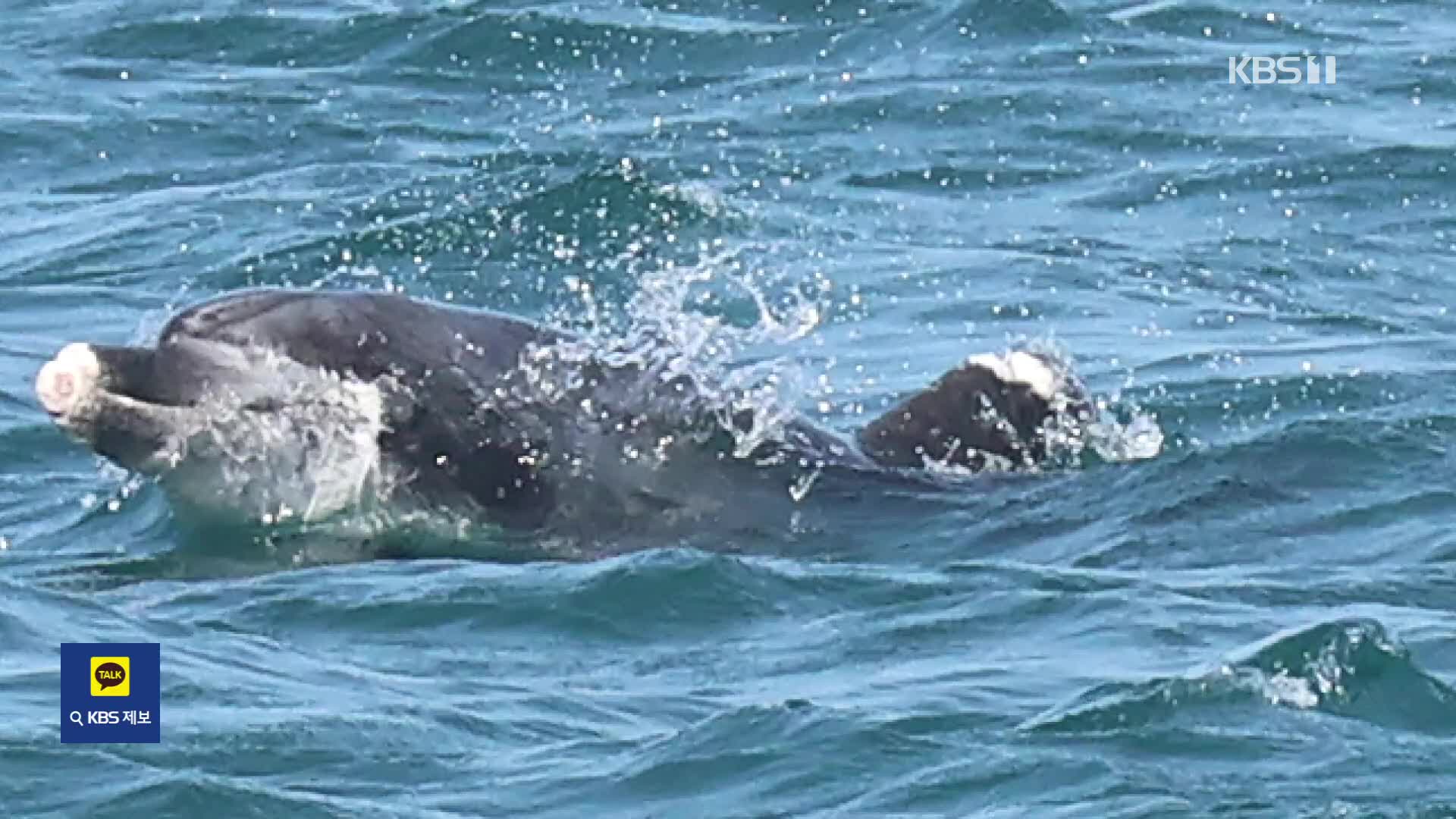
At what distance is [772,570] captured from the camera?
43.6 ft

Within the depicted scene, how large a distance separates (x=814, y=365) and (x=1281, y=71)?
6723mm

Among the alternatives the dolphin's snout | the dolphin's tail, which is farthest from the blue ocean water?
the dolphin's snout

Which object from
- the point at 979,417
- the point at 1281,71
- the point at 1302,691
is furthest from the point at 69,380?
the point at 1281,71

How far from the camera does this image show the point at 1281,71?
23688 millimetres

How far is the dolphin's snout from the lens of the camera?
13320mm

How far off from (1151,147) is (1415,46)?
2873 mm

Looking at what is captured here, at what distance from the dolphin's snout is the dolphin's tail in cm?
276

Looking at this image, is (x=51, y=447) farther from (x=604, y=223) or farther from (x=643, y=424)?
(x=604, y=223)

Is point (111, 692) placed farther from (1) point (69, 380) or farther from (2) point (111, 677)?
(1) point (69, 380)

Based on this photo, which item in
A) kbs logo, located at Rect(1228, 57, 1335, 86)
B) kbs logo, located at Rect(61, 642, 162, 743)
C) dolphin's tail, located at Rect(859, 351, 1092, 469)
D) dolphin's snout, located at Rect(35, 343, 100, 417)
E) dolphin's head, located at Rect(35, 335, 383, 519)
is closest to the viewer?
kbs logo, located at Rect(61, 642, 162, 743)

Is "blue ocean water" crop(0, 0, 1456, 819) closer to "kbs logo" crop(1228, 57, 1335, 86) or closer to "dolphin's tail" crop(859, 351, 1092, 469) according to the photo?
"kbs logo" crop(1228, 57, 1335, 86)

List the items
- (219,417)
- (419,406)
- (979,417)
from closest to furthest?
(219,417) → (419,406) → (979,417)

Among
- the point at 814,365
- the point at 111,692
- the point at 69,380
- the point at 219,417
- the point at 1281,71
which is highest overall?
the point at 69,380

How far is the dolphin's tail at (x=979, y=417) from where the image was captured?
1438cm
